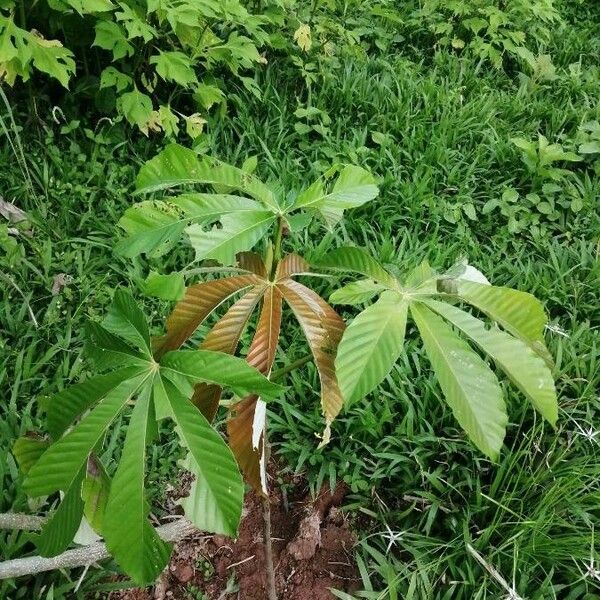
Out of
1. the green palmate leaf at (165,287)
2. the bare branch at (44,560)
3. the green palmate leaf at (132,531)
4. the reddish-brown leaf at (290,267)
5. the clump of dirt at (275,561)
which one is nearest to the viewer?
the green palmate leaf at (132,531)

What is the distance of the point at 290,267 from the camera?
1.20 meters

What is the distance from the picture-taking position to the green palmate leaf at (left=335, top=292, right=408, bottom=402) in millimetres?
905

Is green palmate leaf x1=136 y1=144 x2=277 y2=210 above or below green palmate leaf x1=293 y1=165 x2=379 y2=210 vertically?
above

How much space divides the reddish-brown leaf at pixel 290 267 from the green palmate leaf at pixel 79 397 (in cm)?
35

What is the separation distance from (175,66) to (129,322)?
1755 millimetres

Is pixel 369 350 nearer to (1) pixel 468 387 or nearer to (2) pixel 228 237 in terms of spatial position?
(1) pixel 468 387

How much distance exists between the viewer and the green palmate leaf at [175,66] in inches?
95.5

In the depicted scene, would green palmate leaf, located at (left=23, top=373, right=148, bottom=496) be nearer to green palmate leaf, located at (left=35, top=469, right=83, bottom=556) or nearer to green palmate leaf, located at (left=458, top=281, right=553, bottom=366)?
green palmate leaf, located at (left=35, top=469, right=83, bottom=556)

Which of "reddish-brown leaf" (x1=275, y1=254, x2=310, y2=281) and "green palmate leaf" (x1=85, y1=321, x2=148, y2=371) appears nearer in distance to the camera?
"green palmate leaf" (x1=85, y1=321, x2=148, y2=371)

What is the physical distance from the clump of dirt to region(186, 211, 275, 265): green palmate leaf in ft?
3.45

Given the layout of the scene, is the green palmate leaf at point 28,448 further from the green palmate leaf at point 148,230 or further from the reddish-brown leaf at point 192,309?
the green palmate leaf at point 148,230

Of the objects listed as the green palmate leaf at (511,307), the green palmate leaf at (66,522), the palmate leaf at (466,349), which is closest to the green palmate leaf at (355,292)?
the palmate leaf at (466,349)

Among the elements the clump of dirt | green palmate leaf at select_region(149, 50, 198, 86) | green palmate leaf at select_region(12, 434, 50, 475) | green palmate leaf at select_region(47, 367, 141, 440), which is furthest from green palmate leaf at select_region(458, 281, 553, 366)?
green palmate leaf at select_region(149, 50, 198, 86)

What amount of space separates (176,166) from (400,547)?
1.27 meters
